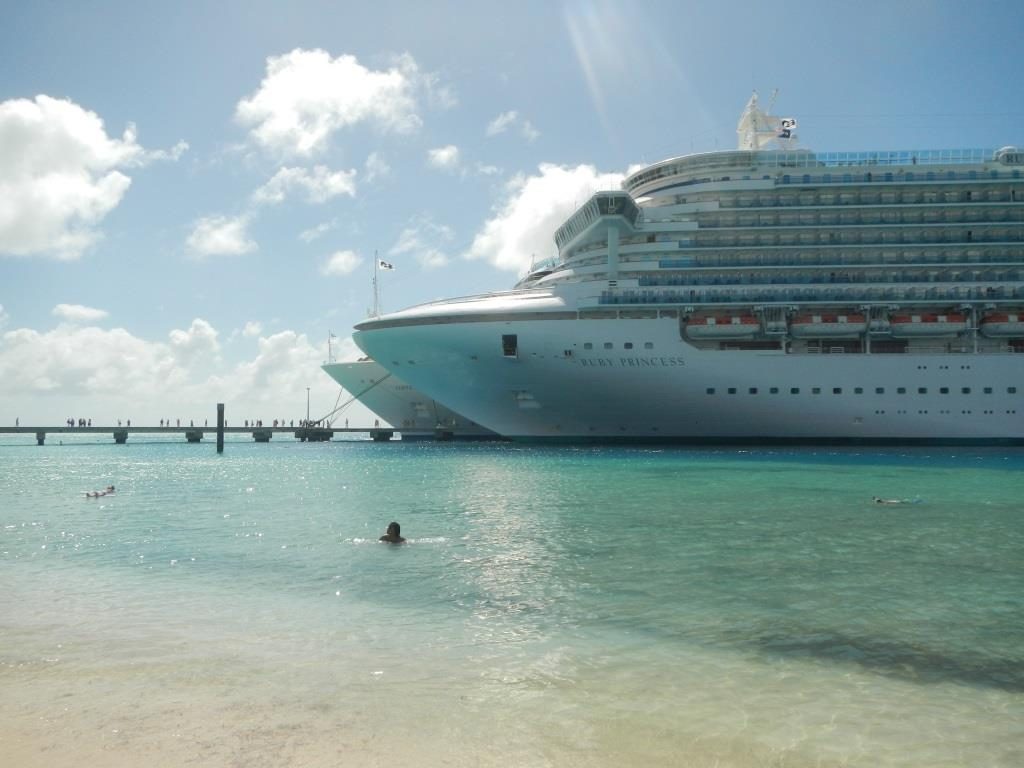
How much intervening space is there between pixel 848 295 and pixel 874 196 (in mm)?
8399

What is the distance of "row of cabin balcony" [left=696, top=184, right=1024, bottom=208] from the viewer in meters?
46.7

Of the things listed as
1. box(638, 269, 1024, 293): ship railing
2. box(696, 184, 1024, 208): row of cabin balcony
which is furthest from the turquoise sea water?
box(696, 184, 1024, 208): row of cabin balcony

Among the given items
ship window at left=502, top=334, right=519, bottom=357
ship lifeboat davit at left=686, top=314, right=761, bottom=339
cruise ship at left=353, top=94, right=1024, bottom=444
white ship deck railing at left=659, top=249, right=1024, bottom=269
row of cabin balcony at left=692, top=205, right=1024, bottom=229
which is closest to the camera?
ship window at left=502, top=334, right=519, bottom=357

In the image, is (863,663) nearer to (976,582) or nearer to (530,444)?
(976,582)

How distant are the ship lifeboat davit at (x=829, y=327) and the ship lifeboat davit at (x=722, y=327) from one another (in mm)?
2403

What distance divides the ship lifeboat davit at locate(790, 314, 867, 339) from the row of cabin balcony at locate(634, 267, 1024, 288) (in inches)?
105

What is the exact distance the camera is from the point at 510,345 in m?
40.7

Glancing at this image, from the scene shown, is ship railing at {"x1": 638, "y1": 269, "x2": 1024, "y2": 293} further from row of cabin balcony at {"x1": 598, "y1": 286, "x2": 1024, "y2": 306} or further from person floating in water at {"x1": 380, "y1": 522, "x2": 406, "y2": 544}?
A: person floating in water at {"x1": 380, "y1": 522, "x2": 406, "y2": 544}

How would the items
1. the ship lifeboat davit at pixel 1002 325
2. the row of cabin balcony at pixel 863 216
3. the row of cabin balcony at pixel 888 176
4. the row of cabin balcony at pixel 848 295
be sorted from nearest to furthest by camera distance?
the ship lifeboat davit at pixel 1002 325, the row of cabin balcony at pixel 848 295, the row of cabin balcony at pixel 863 216, the row of cabin balcony at pixel 888 176

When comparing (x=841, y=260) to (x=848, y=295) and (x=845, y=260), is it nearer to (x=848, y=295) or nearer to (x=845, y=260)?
(x=845, y=260)

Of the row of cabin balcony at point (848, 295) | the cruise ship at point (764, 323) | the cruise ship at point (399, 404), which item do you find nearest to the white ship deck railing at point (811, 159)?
the cruise ship at point (764, 323)

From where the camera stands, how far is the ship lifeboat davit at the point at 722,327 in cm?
4191

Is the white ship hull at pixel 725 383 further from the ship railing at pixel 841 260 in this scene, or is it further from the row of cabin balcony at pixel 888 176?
the row of cabin balcony at pixel 888 176

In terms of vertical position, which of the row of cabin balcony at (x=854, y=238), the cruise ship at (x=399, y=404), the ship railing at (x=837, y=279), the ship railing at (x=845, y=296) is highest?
the row of cabin balcony at (x=854, y=238)
